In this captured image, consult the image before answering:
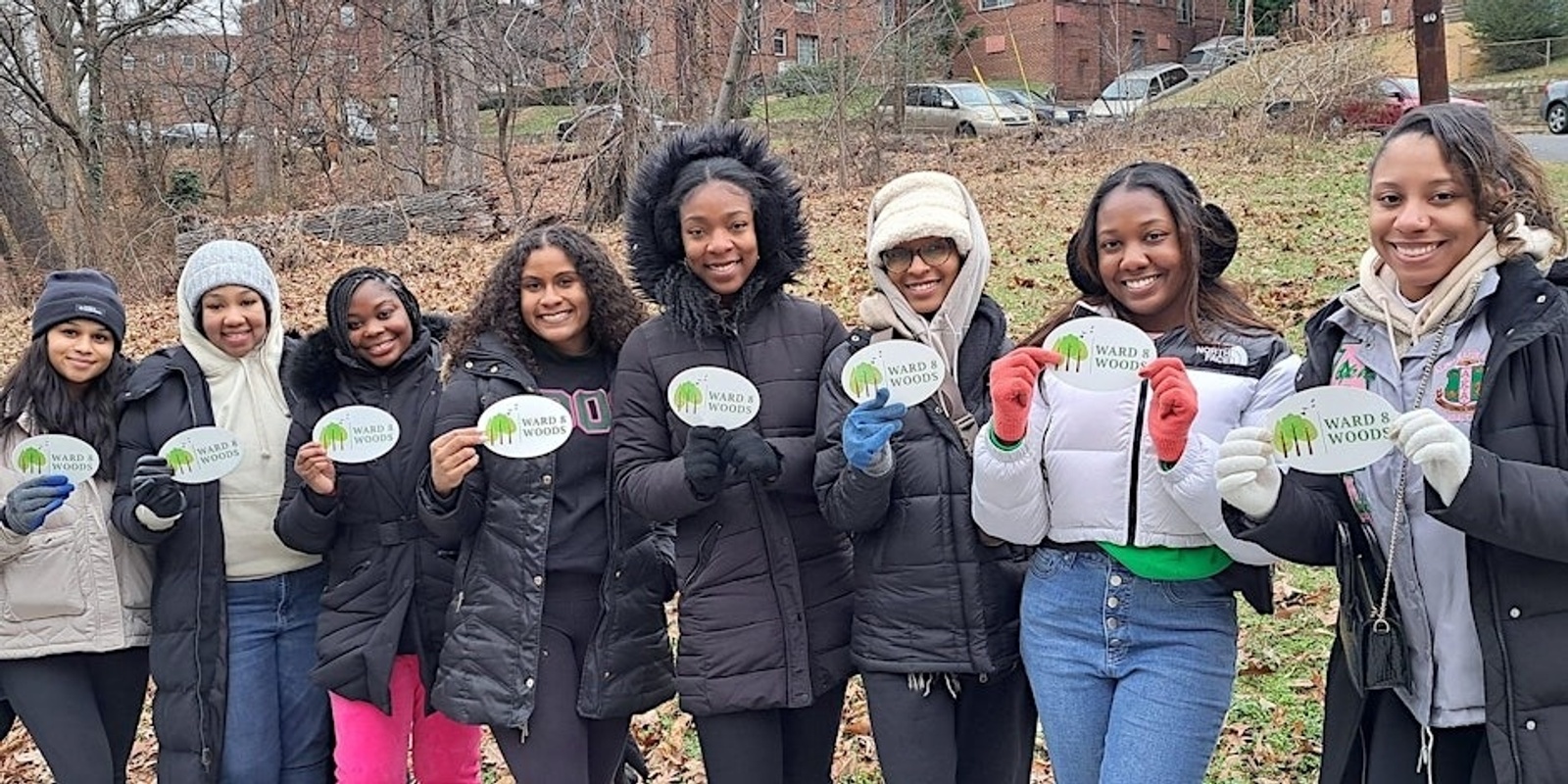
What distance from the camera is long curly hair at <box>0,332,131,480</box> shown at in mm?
3328

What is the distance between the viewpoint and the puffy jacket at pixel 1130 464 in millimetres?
2502

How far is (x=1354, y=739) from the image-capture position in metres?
2.43

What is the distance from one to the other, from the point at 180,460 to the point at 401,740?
965 millimetres

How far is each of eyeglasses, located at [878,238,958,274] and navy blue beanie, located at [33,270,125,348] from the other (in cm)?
219

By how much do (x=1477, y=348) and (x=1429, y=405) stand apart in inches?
5.0

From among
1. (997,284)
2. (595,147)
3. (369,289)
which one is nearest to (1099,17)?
(595,147)

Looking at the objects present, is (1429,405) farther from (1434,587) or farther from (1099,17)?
(1099,17)

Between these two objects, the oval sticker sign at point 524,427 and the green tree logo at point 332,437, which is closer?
the oval sticker sign at point 524,427

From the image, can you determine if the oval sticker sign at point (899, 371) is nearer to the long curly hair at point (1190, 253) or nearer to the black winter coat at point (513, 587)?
the long curly hair at point (1190, 253)

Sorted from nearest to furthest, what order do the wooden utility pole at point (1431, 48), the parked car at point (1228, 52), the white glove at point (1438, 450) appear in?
1. the white glove at point (1438, 450)
2. the wooden utility pole at point (1431, 48)
3. the parked car at point (1228, 52)

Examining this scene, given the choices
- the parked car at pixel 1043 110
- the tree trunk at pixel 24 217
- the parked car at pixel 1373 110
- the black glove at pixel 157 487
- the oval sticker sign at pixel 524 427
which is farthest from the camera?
the parked car at pixel 1043 110

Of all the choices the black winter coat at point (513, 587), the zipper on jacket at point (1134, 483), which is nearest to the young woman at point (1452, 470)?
the zipper on jacket at point (1134, 483)

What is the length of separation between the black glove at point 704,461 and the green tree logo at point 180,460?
134 centimetres

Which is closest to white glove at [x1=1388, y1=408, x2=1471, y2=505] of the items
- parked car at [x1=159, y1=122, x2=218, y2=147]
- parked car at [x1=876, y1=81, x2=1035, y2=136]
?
parked car at [x1=876, y1=81, x2=1035, y2=136]
